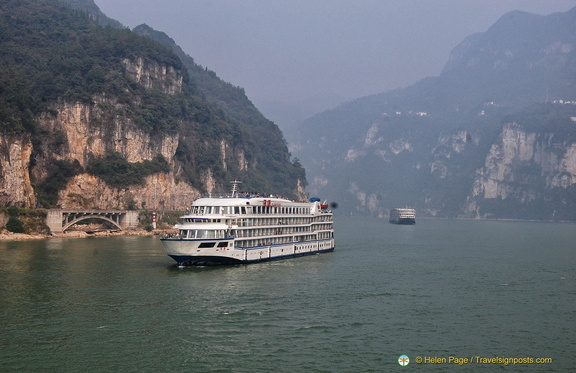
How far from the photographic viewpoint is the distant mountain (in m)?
105

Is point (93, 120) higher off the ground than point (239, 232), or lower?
higher

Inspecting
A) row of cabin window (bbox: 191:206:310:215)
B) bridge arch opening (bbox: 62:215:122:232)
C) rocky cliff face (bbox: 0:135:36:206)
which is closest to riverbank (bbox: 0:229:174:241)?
bridge arch opening (bbox: 62:215:122:232)

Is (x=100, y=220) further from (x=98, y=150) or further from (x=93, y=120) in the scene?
(x=93, y=120)

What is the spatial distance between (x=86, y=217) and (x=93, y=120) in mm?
28897

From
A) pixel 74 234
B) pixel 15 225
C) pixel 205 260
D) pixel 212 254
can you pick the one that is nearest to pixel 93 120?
pixel 74 234

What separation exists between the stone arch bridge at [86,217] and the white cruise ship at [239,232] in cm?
4929

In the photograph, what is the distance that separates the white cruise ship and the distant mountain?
2078 inches

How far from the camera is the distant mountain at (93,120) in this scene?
344 ft

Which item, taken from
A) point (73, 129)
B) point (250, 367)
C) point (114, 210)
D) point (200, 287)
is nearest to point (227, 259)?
point (200, 287)

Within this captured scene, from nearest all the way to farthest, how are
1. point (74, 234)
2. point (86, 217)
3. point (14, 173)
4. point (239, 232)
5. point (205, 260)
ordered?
point (205, 260), point (239, 232), point (14, 173), point (74, 234), point (86, 217)

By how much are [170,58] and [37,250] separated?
321 feet

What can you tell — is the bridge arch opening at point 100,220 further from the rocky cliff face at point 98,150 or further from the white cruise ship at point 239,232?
the white cruise ship at point 239,232

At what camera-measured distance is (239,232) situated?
55562 mm

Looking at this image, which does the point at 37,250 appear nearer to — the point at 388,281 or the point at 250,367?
the point at 388,281
